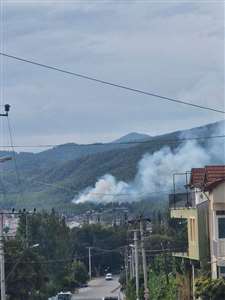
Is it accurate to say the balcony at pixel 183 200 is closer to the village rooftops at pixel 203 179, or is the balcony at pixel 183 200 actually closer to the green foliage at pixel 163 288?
the village rooftops at pixel 203 179

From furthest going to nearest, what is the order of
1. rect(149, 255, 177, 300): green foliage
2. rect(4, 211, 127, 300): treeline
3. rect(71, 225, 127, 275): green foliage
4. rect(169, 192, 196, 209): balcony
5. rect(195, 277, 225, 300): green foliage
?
rect(71, 225, 127, 275): green foliage, rect(4, 211, 127, 300): treeline, rect(149, 255, 177, 300): green foliage, rect(169, 192, 196, 209): balcony, rect(195, 277, 225, 300): green foliage

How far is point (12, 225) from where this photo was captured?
Result: 15225cm

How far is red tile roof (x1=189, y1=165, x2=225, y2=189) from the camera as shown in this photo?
45978 millimetres

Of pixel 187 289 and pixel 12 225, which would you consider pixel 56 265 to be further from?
pixel 187 289

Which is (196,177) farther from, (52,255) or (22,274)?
(52,255)

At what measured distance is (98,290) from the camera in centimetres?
12056

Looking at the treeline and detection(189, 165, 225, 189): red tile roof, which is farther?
the treeline

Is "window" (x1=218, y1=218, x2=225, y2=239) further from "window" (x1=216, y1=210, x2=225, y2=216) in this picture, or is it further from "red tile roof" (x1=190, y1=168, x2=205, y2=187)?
"red tile roof" (x1=190, y1=168, x2=205, y2=187)

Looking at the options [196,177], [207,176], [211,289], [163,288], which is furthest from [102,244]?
[211,289]

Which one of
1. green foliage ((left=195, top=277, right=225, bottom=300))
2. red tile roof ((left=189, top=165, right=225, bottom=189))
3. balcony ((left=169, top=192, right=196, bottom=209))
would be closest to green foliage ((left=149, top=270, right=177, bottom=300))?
balcony ((left=169, top=192, right=196, bottom=209))

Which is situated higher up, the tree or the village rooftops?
the village rooftops

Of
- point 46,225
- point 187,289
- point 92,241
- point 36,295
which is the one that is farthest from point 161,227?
point 187,289

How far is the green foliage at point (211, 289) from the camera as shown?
138ft

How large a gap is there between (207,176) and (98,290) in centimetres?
7431
